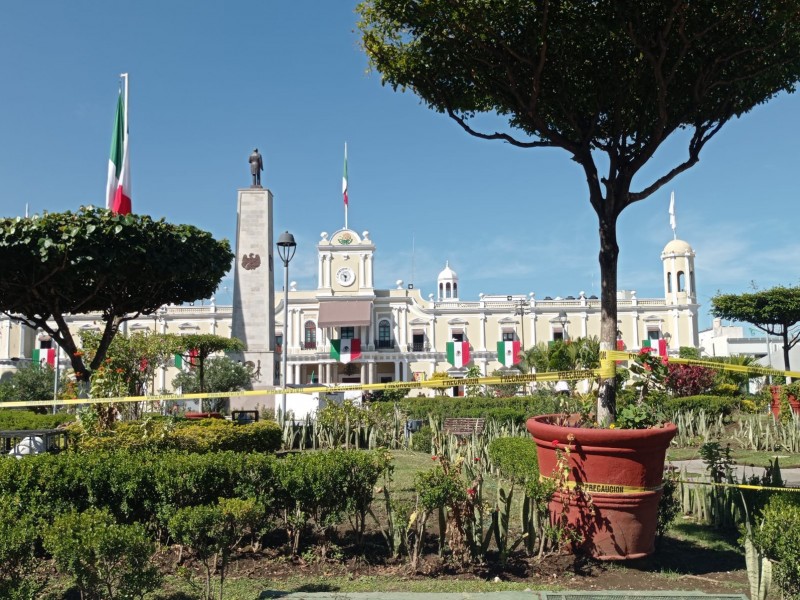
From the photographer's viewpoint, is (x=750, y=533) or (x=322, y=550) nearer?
(x=750, y=533)

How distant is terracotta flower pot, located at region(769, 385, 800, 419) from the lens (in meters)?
15.5

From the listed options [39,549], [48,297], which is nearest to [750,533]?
[39,549]

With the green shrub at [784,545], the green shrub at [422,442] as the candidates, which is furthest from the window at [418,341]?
the green shrub at [784,545]

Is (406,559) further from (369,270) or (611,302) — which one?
(369,270)

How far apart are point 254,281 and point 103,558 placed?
1754 cm

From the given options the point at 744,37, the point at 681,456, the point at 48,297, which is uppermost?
the point at 744,37

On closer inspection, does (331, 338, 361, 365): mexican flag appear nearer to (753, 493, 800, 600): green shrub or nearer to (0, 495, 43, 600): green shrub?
(0, 495, 43, 600): green shrub

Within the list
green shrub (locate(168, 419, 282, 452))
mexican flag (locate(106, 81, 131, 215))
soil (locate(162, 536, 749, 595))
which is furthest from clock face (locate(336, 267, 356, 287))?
soil (locate(162, 536, 749, 595))

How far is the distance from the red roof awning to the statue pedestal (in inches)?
1108

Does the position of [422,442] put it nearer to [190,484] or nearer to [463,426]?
[463,426]

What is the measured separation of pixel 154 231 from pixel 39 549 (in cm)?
589

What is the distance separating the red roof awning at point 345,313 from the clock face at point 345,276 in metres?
1.49

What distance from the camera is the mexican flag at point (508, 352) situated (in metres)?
44.6

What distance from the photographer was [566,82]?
6.30 m
